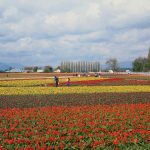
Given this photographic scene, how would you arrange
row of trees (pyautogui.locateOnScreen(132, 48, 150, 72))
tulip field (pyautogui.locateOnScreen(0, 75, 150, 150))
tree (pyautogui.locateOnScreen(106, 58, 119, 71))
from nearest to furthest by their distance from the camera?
1. tulip field (pyautogui.locateOnScreen(0, 75, 150, 150))
2. row of trees (pyautogui.locateOnScreen(132, 48, 150, 72))
3. tree (pyautogui.locateOnScreen(106, 58, 119, 71))

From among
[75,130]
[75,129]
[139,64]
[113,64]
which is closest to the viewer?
[75,130]

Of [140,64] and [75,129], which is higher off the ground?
[140,64]

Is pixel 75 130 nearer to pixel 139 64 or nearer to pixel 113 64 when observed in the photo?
pixel 139 64

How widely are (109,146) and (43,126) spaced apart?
3219 millimetres

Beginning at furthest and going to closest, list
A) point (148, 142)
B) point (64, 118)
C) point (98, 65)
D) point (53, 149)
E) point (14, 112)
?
point (98, 65) → point (14, 112) → point (64, 118) → point (148, 142) → point (53, 149)

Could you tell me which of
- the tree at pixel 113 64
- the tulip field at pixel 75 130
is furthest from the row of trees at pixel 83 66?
the tulip field at pixel 75 130

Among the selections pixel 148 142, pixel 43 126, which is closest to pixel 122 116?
pixel 43 126

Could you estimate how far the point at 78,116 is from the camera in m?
14.9

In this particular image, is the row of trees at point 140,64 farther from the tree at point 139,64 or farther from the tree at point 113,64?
the tree at point 113,64

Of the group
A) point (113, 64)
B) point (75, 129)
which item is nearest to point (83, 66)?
point (113, 64)

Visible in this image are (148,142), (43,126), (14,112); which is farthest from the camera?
(14,112)

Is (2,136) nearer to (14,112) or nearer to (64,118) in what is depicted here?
(64,118)

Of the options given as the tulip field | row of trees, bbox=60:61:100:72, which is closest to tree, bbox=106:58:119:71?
row of trees, bbox=60:61:100:72

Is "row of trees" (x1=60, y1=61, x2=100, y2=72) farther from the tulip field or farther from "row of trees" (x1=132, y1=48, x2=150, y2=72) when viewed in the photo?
the tulip field
